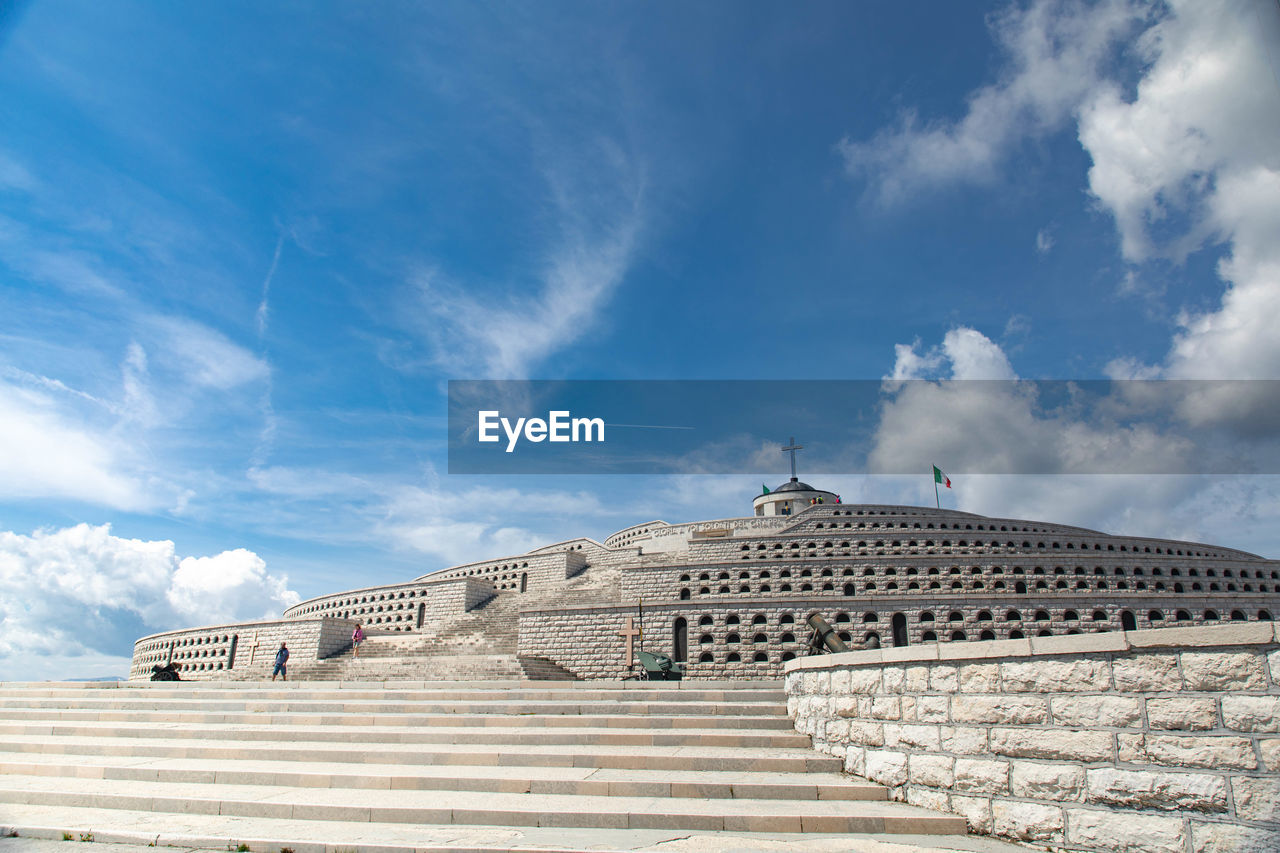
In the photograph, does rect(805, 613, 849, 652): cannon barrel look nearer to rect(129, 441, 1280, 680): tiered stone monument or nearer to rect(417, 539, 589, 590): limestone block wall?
rect(129, 441, 1280, 680): tiered stone monument

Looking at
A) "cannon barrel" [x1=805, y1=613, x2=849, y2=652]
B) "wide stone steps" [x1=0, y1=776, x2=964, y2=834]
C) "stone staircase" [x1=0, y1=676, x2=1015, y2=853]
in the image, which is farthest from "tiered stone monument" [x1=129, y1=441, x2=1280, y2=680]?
"wide stone steps" [x1=0, y1=776, x2=964, y2=834]

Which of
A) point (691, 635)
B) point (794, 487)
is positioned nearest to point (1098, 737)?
point (691, 635)

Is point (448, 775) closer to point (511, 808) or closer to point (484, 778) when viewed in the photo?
point (484, 778)

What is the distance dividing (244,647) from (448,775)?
84.7 feet

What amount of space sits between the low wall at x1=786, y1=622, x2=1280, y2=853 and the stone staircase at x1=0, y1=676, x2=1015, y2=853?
0.38 meters

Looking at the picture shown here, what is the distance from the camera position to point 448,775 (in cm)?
678

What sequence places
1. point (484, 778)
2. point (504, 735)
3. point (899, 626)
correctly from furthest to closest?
point (899, 626), point (504, 735), point (484, 778)

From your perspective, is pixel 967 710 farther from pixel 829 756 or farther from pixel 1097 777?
pixel 829 756

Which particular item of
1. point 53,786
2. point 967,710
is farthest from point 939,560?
point 53,786

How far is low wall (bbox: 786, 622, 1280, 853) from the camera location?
153 inches

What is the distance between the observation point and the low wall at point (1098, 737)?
389 cm

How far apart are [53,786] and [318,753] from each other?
2.49m

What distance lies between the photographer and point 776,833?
5375 mm

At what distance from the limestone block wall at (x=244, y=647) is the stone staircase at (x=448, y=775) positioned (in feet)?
44.0
